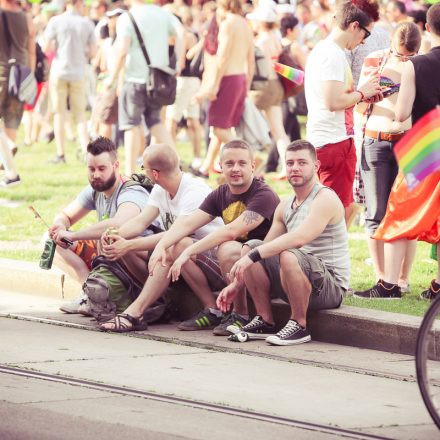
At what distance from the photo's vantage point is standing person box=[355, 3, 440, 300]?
9227 millimetres

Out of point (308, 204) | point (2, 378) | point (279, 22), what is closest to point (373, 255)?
point (308, 204)

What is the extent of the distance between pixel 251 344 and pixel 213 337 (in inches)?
14.1

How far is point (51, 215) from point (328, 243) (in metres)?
5.20

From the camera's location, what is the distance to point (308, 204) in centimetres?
883

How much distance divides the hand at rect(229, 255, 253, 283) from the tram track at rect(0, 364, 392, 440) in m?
1.41

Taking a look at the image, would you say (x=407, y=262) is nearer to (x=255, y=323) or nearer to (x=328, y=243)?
(x=328, y=243)

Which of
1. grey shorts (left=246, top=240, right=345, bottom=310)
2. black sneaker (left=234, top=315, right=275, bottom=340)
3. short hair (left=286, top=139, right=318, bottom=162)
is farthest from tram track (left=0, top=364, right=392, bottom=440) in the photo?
short hair (left=286, top=139, right=318, bottom=162)

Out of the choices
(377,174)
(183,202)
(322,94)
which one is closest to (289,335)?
(183,202)

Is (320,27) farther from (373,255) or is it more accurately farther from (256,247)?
(256,247)

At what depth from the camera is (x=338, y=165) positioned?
32.8 feet

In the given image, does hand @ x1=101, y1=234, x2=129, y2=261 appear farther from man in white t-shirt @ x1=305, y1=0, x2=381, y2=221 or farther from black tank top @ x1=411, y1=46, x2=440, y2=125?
black tank top @ x1=411, y1=46, x2=440, y2=125

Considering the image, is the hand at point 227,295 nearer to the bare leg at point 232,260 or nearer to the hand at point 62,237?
the bare leg at point 232,260

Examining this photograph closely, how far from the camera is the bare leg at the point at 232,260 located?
897cm

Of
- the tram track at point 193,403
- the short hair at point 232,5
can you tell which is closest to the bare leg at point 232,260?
the tram track at point 193,403
